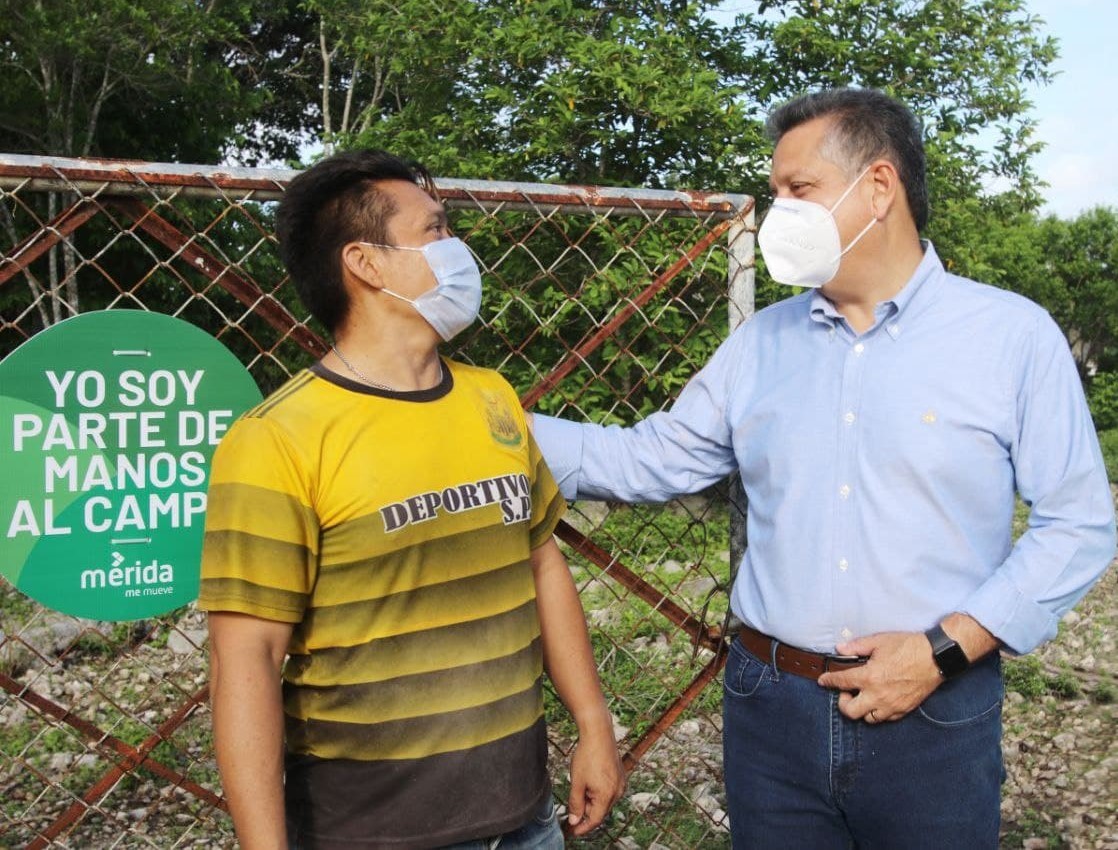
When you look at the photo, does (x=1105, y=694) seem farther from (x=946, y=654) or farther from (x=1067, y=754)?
(x=946, y=654)

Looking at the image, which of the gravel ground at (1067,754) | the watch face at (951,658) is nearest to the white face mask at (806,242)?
the watch face at (951,658)

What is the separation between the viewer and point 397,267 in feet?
5.97

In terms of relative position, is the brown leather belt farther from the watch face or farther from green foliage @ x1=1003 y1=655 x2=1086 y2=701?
green foliage @ x1=1003 y1=655 x2=1086 y2=701

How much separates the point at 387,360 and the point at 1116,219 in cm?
2003

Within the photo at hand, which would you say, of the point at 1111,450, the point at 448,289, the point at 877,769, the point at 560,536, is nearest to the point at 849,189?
the point at 448,289

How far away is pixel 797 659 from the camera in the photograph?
6.69 feet

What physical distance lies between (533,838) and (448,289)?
904 millimetres

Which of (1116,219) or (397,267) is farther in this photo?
(1116,219)

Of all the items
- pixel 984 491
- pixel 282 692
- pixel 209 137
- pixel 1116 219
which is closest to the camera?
pixel 282 692

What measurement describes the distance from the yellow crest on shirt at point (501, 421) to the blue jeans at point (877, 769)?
68 centimetres

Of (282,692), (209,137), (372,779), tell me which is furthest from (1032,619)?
(209,137)

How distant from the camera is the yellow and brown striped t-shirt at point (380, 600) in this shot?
5.07 feet

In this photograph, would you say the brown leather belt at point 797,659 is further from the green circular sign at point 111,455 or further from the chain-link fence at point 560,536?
the green circular sign at point 111,455

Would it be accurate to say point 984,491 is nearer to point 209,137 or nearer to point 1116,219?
point 209,137
